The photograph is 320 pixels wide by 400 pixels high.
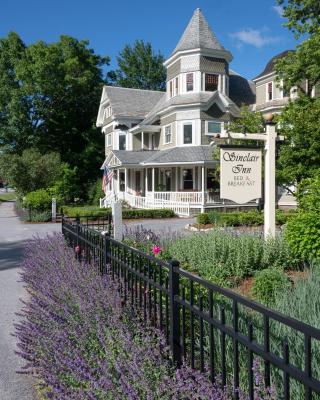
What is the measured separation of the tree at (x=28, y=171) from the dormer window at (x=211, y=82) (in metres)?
11.6

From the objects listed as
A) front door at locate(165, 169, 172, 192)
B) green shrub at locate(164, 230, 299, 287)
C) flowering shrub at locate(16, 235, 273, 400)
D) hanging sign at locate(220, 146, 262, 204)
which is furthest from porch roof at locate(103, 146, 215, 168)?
flowering shrub at locate(16, 235, 273, 400)

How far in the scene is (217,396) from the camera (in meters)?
2.45

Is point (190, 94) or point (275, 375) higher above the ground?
point (190, 94)

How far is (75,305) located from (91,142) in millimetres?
40936

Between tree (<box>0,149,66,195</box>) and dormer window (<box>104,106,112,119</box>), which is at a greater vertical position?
dormer window (<box>104,106,112,119</box>)

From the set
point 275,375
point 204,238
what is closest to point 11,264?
point 204,238

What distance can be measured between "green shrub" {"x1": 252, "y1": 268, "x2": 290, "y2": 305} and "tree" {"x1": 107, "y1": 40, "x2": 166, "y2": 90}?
57.3 meters

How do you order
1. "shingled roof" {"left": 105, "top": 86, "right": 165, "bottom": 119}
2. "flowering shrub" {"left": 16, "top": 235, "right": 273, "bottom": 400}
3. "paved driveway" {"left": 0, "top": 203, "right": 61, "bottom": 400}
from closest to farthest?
1. "flowering shrub" {"left": 16, "top": 235, "right": 273, "bottom": 400}
2. "paved driveway" {"left": 0, "top": 203, "right": 61, "bottom": 400}
3. "shingled roof" {"left": 105, "top": 86, "right": 165, "bottom": 119}

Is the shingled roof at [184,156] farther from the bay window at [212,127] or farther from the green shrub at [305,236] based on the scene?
the green shrub at [305,236]

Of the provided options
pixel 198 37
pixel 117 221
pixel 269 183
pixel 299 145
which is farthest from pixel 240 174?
pixel 198 37

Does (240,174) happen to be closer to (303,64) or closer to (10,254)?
(10,254)

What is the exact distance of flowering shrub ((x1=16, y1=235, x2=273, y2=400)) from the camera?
8.88 ft

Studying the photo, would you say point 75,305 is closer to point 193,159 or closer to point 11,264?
point 11,264

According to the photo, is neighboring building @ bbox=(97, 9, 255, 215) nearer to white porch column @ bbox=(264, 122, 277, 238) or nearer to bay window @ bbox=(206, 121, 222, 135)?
bay window @ bbox=(206, 121, 222, 135)
